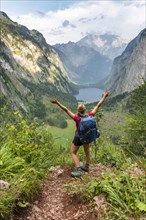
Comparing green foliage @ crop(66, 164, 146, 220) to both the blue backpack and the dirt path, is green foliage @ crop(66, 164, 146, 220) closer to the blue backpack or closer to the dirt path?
the dirt path

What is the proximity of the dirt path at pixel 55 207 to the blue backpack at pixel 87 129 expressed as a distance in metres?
1.74

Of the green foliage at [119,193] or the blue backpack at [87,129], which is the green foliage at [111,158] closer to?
the blue backpack at [87,129]

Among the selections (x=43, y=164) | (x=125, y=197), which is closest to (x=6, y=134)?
(x=43, y=164)

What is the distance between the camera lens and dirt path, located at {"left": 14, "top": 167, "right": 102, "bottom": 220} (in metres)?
7.72

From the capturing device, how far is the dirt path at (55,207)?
7.72m

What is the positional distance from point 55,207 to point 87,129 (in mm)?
2686

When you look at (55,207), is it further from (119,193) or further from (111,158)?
(111,158)

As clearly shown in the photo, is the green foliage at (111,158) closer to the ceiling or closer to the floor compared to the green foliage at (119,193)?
closer to the floor

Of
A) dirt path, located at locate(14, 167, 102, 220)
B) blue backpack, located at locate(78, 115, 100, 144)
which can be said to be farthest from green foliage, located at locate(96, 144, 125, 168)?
dirt path, located at locate(14, 167, 102, 220)

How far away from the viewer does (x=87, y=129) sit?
9.91m

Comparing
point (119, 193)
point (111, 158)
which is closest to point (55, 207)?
point (119, 193)

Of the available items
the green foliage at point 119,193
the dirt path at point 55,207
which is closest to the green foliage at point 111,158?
the dirt path at point 55,207

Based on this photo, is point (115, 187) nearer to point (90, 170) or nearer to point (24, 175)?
point (24, 175)

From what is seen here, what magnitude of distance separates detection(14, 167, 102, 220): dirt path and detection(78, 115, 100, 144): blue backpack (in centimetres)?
174
